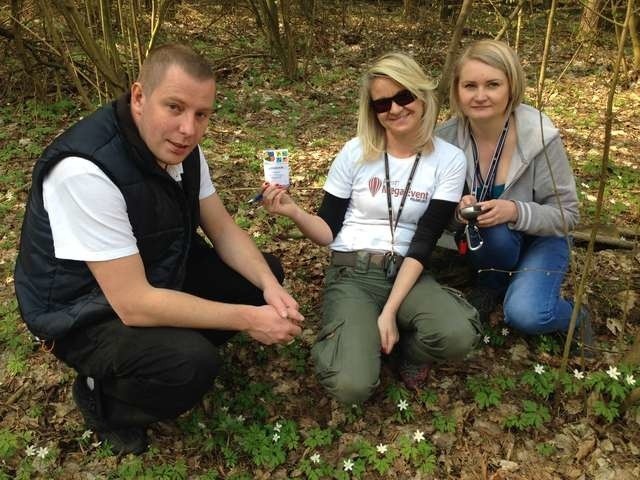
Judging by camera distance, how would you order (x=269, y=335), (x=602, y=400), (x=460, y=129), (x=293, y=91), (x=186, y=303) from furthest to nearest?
(x=293, y=91)
(x=460, y=129)
(x=602, y=400)
(x=269, y=335)
(x=186, y=303)

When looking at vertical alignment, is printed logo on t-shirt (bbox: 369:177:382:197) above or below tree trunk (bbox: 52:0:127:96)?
below

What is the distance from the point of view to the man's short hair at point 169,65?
2.17m

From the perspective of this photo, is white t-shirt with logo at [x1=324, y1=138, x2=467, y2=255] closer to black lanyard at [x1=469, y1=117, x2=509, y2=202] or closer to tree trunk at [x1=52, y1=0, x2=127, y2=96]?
black lanyard at [x1=469, y1=117, x2=509, y2=202]

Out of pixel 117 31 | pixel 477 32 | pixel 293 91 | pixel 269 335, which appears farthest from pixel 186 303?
pixel 477 32

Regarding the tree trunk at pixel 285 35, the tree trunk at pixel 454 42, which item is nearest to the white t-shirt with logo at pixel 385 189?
the tree trunk at pixel 454 42

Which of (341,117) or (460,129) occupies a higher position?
(460,129)

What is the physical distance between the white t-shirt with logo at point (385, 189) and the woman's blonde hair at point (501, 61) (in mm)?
418

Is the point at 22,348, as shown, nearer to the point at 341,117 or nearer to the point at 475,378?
the point at 475,378

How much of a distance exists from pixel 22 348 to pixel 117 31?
7196mm

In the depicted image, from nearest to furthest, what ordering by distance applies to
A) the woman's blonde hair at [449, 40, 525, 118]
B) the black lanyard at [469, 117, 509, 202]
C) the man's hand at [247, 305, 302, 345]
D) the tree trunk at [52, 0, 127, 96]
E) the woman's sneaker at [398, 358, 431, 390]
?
1. the man's hand at [247, 305, 302, 345]
2. the woman's blonde hair at [449, 40, 525, 118]
3. the woman's sneaker at [398, 358, 431, 390]
4. the black lanyard at [469, 117, 509, 202]
5. the tree trunk at [52, 0, 127, 96]

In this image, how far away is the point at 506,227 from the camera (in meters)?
3.05

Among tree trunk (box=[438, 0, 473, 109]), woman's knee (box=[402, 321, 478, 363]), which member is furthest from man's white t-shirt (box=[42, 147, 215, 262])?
tree trunk (box=[438, 0, 473, 109])

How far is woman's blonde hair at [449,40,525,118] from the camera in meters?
2.86

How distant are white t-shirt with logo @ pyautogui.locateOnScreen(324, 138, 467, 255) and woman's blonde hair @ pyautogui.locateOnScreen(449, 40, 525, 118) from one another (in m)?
0.42
